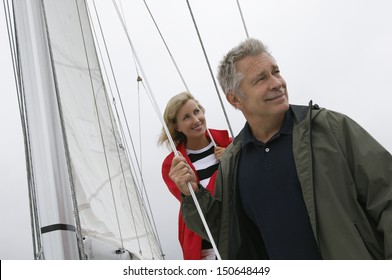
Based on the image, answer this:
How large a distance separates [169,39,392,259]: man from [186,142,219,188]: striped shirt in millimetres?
560

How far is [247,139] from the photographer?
1.81 metres

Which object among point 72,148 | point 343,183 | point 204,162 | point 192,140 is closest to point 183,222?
point 204,162

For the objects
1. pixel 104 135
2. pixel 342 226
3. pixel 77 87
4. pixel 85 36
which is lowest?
pixel 342 226

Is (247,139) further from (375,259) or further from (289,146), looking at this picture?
(375,259)

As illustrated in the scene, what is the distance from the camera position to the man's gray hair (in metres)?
1.84

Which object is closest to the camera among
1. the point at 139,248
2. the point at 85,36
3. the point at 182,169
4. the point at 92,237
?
the point at 182,169

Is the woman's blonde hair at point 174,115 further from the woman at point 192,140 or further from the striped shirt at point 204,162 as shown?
the striped shirt at point 204,162

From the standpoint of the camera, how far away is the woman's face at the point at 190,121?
8.53 feet

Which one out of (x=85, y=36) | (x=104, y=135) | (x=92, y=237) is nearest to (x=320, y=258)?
(x=92, y=237)

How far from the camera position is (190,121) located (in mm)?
2605

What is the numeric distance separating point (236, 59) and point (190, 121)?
0.82 meters

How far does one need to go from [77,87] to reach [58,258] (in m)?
2.27

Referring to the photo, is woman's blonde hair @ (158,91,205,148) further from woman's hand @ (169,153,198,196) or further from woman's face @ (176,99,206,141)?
woman's hand @ (169,153,198,196)

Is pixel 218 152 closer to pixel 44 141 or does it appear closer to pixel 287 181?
pixel 287 181
